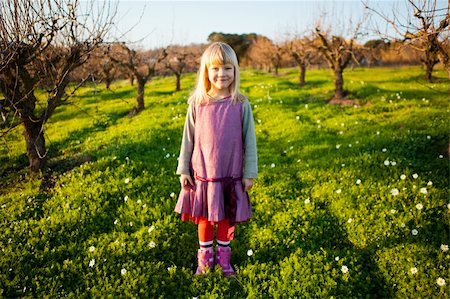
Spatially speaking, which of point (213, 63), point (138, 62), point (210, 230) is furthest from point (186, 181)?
point (138, 62)

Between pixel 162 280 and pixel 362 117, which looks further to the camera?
pixel 362 117

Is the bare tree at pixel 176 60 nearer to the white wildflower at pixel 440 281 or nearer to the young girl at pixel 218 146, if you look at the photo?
the young girl at pixel 218 146

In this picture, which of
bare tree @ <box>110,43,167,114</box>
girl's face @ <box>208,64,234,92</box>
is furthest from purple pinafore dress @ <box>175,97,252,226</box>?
bare tree @ <box>110,43,167,114</box>

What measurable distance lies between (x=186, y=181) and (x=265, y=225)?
189 cm

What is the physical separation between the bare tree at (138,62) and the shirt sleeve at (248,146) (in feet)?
40.8

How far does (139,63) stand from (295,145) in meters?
13.4

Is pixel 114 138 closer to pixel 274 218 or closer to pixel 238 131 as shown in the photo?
pixel 274 218

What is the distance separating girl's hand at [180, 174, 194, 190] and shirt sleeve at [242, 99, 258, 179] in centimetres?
75

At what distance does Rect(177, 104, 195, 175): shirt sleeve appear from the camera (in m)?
4.57

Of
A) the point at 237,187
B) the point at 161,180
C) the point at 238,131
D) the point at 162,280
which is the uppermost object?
the point at 238,131

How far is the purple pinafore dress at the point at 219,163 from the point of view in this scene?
14.4 feet

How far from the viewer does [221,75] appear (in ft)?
13.9

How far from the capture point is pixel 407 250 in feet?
16.0

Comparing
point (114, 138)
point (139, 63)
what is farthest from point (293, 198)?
point (139, 63)
